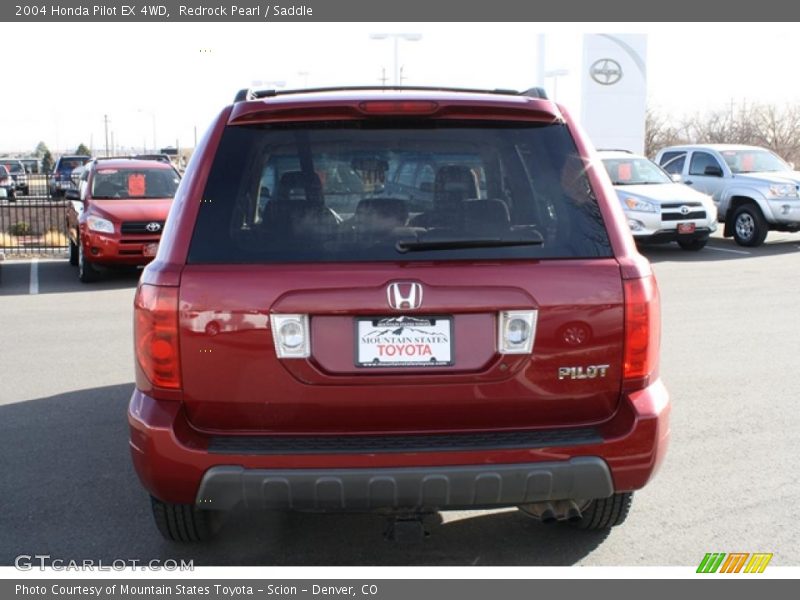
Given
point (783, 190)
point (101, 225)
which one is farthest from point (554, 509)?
point (783, 190)

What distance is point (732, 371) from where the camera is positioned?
756 cm

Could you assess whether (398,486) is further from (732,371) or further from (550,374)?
(732,371)

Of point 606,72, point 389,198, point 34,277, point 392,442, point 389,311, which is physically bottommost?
point 34,277

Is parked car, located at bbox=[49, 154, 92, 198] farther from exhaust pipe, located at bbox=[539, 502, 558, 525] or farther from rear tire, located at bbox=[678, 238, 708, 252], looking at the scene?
exhaust pipe, located at bbox=[539, 502, 558, 525]

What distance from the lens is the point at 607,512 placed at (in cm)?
412

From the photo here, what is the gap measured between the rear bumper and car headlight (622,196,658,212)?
13.1 meters

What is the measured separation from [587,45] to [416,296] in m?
31.2

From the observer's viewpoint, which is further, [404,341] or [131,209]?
[131,209]

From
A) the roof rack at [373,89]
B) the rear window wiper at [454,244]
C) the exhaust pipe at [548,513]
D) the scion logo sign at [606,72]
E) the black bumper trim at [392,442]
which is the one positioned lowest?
the exhaust pipe at [548,513]

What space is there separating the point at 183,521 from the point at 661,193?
542 inches

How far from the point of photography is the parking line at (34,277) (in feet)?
42.1

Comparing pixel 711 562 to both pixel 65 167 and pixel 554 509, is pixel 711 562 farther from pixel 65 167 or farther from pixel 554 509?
pixel 65 167

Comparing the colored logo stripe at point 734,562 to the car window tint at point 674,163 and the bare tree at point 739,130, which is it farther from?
the bare tree at point 739,130

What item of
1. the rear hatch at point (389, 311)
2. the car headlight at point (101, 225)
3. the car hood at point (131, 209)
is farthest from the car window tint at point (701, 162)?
the rear hatch at point (389, 311)
